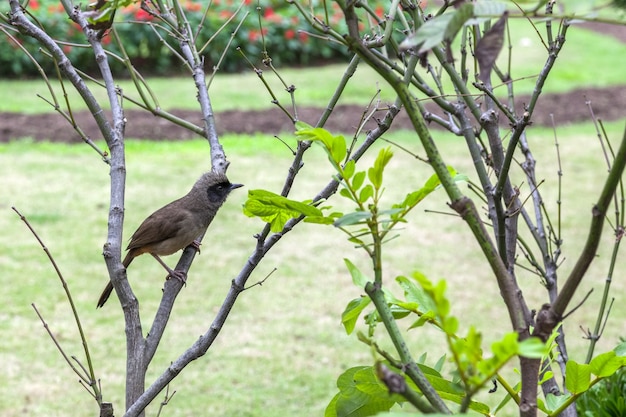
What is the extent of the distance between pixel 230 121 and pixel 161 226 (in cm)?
769

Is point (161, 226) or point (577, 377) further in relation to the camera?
point (161, 226)

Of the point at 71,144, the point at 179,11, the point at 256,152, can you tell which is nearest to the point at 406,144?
the point at 256,152

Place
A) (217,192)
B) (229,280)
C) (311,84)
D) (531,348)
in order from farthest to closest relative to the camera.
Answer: (311,84) → (229,280) → (217,192) → (531,348)

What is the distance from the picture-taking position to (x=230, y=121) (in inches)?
458

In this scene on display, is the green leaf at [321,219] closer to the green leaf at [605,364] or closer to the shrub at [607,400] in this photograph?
the green leaf at [605,364]

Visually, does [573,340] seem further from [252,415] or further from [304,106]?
[304,106]

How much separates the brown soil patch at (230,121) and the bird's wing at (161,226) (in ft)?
21.5

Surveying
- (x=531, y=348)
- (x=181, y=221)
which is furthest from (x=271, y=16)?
(x=531, y=348)

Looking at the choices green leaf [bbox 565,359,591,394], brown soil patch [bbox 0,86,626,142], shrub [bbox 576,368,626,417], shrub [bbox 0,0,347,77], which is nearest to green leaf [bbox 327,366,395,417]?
green leaf [bbox 565,359,591,394]

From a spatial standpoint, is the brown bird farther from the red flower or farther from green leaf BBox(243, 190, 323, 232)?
the red flower

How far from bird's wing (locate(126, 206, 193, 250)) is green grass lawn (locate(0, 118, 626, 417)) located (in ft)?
5.16

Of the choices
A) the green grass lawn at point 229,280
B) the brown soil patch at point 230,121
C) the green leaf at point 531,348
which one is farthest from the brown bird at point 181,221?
the brown soil patch at point 230,121

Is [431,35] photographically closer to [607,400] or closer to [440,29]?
[440,29]

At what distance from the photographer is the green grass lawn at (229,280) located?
5.70 meters
